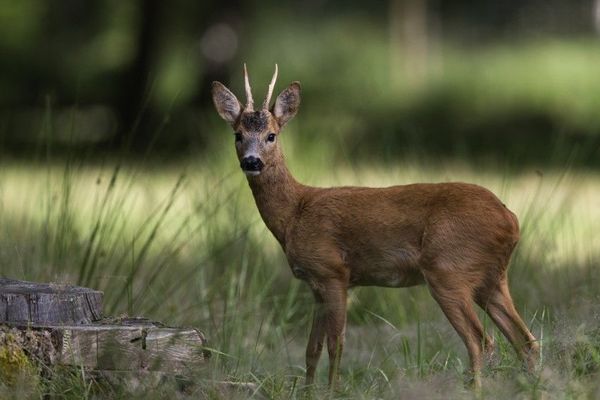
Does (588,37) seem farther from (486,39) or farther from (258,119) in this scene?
(258,119)

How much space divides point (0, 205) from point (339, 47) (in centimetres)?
1516

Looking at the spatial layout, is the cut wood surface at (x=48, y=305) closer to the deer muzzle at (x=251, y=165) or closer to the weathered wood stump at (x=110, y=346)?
the weathered wood stump at (x=110, y=346)

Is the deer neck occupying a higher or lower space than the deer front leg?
higher

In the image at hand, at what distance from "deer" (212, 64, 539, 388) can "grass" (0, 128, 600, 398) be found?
0.46 ft

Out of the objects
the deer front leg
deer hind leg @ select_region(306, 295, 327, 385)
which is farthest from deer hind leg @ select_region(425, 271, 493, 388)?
deer hind leg @ select_region(306, 295, 327, 385)

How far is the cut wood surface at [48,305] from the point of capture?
5.01m

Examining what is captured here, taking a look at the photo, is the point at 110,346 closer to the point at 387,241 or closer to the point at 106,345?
the point at 106,345

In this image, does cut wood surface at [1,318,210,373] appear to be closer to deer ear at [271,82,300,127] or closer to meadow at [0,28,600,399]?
meadow at [0,28,600,399]

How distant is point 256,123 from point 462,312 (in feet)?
4.03

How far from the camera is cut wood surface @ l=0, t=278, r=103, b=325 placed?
16.4 feet

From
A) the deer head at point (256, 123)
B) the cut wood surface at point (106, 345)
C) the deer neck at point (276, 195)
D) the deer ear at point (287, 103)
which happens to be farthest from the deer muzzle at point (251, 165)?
the cut wood surface at point (106, 345)

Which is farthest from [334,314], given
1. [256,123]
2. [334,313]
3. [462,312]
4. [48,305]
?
[48,305]

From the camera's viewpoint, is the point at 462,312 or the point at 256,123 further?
the point at 256,123

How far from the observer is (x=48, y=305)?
5.04 metres
